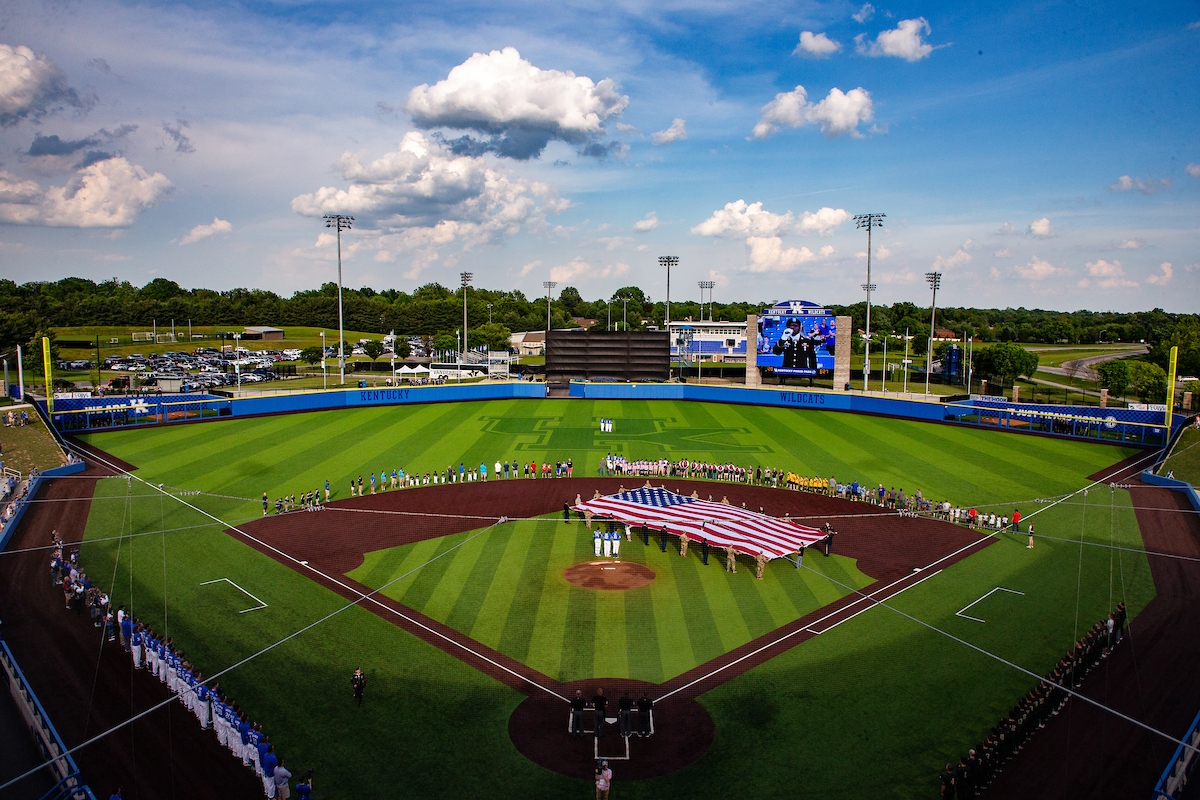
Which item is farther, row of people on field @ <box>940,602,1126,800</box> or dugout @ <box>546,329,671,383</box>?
dugout @ <box>546,329,671,383</box>

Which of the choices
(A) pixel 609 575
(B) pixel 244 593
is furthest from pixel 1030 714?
(B) pixel 244 593

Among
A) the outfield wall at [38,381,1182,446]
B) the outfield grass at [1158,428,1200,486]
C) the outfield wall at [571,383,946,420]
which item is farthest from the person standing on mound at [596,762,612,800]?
the outfield wall at [571,383,946,420]

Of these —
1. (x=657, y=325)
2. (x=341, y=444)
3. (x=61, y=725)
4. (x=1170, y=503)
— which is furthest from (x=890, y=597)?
(x=657, y=325)

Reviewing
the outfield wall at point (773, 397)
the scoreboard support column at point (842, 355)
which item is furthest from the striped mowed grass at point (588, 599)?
the scoreboard support column at point (842, 355)

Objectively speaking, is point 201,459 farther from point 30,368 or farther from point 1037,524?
point 1037,524

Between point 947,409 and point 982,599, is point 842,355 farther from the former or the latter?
point 982,599

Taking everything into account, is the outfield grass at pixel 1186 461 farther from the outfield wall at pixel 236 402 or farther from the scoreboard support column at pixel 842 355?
the outfield wall at pixel 236 402

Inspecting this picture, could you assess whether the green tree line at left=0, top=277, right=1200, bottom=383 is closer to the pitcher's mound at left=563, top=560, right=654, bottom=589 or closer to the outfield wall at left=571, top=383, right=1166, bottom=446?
the outfield wall at left=571, top=383, right=1166, bottom=446
